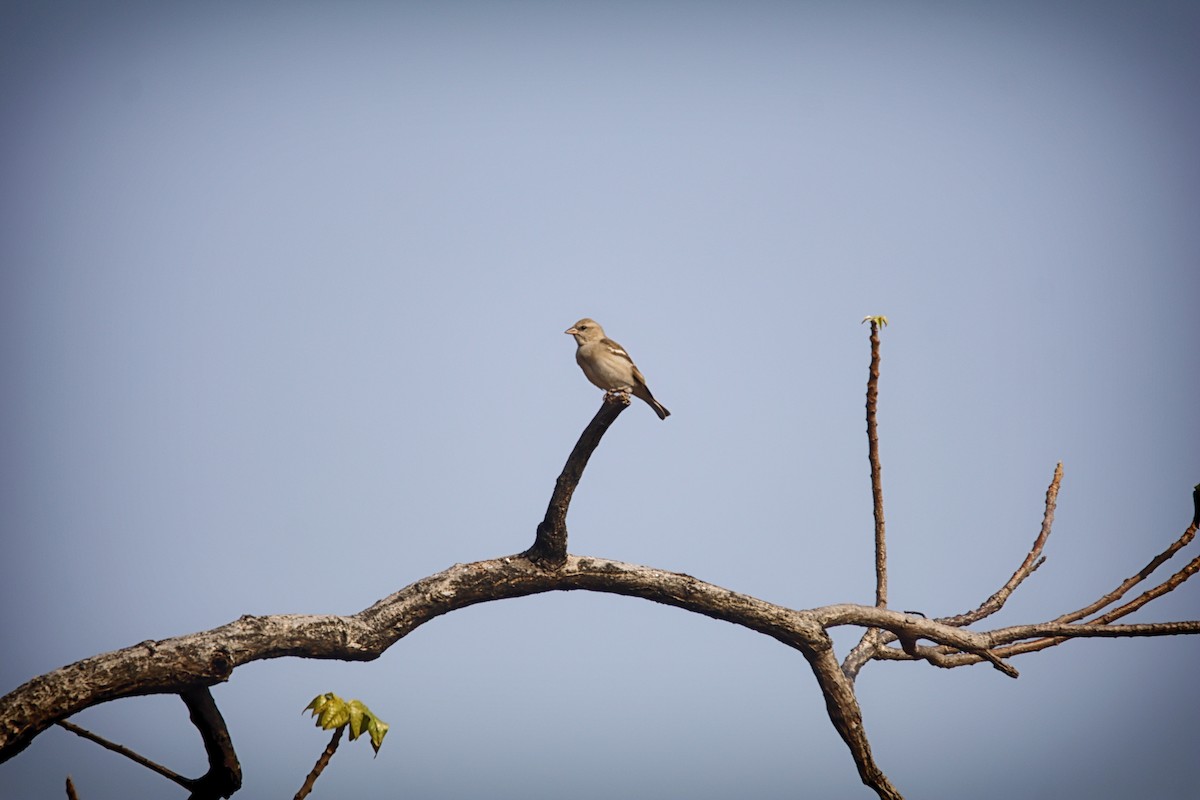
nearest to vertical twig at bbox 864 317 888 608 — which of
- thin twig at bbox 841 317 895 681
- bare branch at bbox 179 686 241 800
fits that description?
thin twig at bbox 841 317 895 681

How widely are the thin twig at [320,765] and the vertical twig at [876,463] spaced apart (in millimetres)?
3646

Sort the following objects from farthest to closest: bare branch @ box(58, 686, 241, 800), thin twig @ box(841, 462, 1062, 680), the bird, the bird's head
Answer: the bird's head, the bird, thin twig @ box(841, 462, 1062, 680), bare branch @ box(58, 686, 241, 800)

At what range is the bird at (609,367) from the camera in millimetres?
9055

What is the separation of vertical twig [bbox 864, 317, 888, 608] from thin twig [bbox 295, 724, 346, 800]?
365 centimetres

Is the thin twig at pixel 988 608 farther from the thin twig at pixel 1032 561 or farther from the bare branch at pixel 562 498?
the bare branch at pixel 562 498

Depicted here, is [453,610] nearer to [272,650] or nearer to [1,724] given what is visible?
[272,650]

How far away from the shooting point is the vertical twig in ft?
24.3

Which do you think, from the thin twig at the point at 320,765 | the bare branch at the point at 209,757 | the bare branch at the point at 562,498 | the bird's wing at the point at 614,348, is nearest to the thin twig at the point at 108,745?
the bare branch at the point at 209,757

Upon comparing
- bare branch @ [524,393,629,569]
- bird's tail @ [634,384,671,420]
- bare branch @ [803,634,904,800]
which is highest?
bird's tail @ [634,384,671,420]

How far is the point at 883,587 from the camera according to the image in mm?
7512

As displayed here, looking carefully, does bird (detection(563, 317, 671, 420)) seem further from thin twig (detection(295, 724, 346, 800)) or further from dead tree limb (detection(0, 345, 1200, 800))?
thin twig (detection(295, 724, 346, 800))

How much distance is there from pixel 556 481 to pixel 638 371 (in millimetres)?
3136

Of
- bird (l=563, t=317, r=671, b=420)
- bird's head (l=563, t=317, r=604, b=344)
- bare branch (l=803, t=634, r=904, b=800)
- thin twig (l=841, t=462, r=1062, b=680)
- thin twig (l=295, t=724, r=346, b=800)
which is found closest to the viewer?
thin twig (l=295, t=724, r=346, b=800)

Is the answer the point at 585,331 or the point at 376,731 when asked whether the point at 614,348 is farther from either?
the point at 376,731
